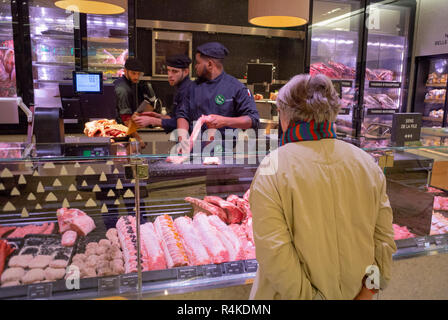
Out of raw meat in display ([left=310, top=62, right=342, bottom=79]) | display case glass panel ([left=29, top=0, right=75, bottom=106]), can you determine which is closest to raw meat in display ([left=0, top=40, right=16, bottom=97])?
display case glass panel ([left=29, top=0, right=75, bottom=106])

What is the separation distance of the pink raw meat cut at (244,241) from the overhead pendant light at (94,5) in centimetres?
246

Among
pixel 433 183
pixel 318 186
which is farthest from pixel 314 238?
pixel 433 183

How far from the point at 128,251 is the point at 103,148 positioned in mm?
622

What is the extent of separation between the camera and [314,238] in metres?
1.37

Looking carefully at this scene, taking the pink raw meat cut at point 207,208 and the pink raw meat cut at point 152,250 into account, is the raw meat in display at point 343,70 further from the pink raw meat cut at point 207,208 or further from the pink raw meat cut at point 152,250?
the pink raw meat cut at point 152,250

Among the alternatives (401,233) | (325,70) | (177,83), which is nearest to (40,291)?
(401,233)

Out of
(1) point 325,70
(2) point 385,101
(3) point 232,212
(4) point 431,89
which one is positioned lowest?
(3) point 232,212

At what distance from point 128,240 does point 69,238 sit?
0.31m

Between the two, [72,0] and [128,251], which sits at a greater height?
[72,0]

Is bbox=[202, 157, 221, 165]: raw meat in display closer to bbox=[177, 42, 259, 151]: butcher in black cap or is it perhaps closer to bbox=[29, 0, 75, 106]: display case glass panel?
bbox=[177, 42, 259, 151]: butcher in black cap

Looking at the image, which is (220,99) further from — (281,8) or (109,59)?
(109,59)

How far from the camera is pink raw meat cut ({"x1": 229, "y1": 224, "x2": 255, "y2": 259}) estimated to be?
209 centimetres

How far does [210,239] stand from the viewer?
6.97 feet
